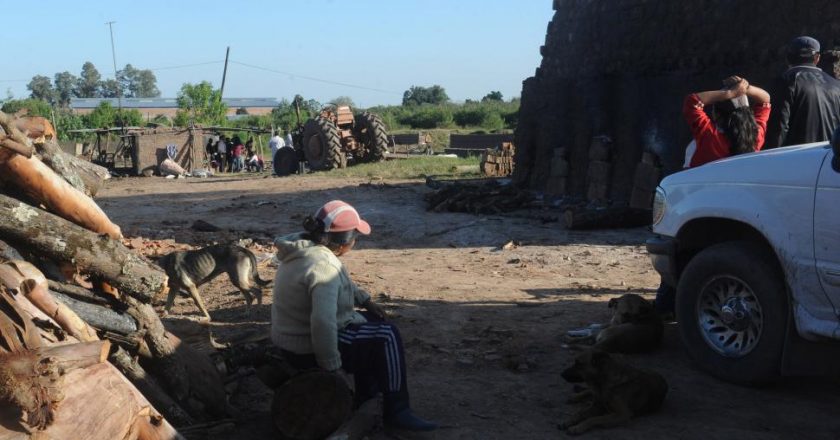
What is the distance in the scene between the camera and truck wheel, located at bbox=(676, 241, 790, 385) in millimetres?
5109

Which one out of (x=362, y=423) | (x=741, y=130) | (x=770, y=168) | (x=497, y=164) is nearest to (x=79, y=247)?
(x=362, y=423)

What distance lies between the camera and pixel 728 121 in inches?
259

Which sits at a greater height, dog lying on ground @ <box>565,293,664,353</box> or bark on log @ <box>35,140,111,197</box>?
bark on log @ <box>35,140,111,197</box>

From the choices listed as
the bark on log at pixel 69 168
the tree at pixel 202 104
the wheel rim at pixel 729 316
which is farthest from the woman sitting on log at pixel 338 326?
the tree at pixel 202 104

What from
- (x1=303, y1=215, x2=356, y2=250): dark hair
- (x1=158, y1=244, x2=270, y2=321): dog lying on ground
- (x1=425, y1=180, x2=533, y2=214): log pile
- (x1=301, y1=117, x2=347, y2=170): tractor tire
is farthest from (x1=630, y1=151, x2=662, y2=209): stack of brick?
(x1=301, y1=117, x2=347, y2=170): tractor tire

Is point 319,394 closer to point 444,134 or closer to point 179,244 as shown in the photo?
point 179,244

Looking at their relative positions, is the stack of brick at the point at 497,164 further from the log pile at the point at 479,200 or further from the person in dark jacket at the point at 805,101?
the person in dark jacket at the point at 805,101

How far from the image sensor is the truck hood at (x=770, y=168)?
4945 millimetres

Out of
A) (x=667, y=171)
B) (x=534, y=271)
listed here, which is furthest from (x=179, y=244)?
(x=667, y=171)

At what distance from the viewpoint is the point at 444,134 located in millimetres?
47438

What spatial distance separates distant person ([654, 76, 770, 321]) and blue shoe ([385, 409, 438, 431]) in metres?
2.69

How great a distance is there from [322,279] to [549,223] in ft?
29.6

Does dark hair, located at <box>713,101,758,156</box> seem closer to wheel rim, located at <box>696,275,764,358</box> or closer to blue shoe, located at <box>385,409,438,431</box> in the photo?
wheel rim, located at <box>696,275,764,358</box>

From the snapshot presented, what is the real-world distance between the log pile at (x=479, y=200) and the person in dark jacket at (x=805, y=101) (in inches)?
312
